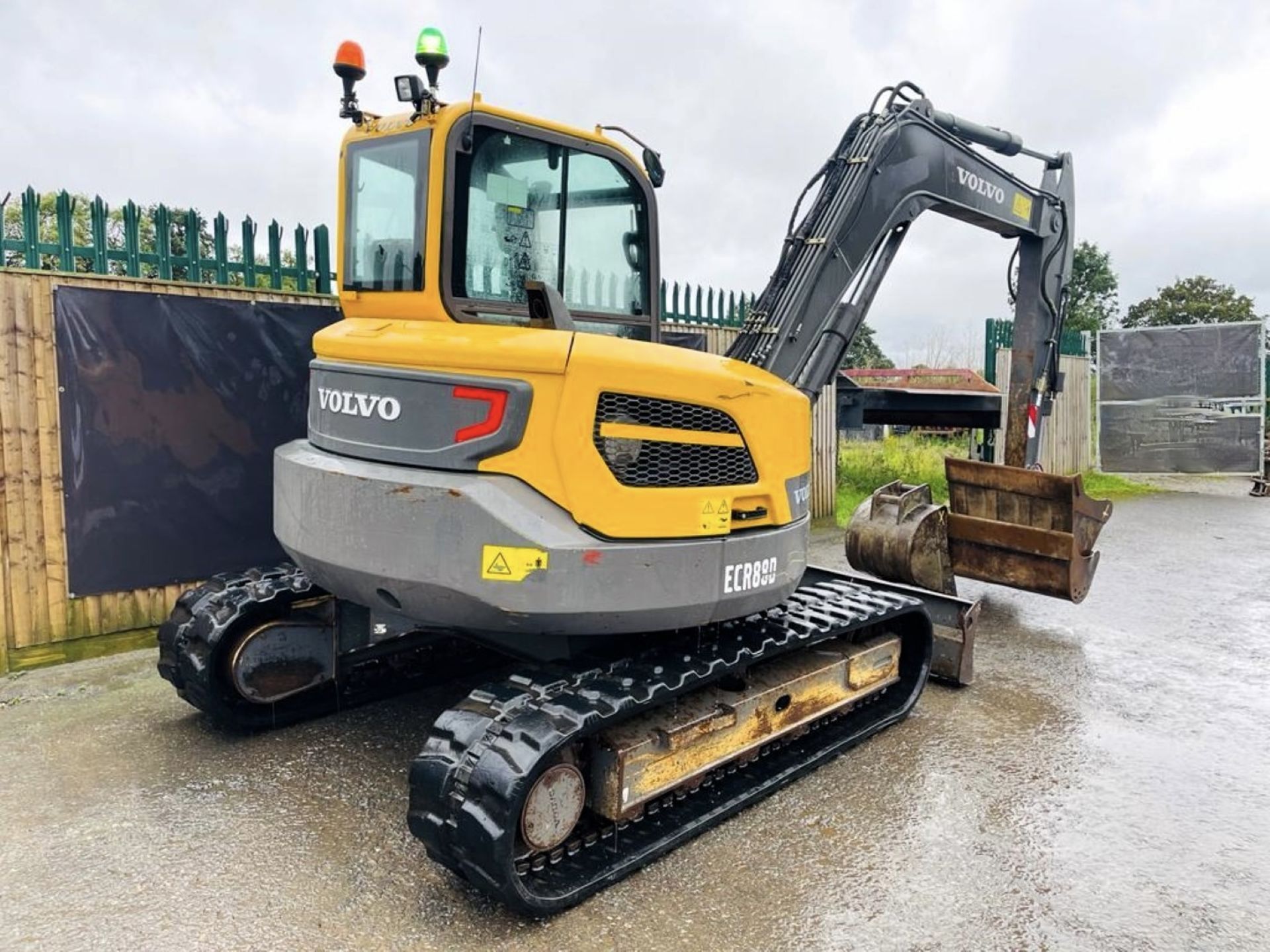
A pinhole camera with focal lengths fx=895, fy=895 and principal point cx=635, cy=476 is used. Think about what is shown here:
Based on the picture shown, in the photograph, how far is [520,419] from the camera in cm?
295

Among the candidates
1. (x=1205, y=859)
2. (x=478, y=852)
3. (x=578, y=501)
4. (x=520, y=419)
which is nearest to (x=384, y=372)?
(x=520, y=419)

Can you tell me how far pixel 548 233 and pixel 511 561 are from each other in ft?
4.52

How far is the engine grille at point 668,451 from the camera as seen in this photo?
3.10 metres

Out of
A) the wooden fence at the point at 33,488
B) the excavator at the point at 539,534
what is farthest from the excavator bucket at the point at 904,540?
the wooden fence at the point at 33,488

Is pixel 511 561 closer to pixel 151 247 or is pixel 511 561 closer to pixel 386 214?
pixel 386 214

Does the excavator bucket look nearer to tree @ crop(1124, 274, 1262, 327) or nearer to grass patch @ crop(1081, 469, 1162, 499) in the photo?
grass patch @ crop(1081, 469, 1162, 499)

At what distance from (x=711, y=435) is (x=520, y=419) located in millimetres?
793

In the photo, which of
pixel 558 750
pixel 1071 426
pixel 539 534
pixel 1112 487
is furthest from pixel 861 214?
pixel 1071 426

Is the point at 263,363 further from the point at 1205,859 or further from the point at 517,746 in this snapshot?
the point at 1205,859

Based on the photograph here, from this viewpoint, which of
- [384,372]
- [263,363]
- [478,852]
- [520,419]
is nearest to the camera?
[478,852]

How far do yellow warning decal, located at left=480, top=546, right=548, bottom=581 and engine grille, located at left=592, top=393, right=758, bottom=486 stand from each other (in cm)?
41

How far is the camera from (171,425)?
547cm

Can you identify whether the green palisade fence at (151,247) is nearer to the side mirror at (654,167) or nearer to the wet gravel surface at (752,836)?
the wet gravel surface at (752,836)

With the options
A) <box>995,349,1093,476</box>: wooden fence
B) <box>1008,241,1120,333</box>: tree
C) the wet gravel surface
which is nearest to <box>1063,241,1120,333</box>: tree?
<box>1008,241,1120,333</box>: tree
